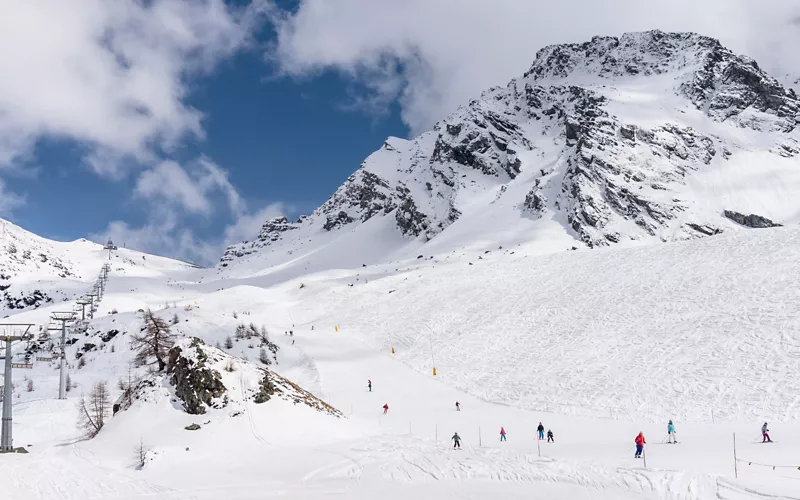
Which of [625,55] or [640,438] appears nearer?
[640,438]

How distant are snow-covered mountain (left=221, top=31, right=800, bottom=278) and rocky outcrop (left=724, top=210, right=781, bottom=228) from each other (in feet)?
0.87

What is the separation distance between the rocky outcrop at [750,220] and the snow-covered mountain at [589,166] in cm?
26

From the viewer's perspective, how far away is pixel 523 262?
71812 millimetres

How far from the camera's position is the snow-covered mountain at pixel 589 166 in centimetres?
10581

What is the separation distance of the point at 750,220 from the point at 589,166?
3164cm

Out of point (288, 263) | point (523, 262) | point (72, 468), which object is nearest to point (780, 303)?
point (523, 262)

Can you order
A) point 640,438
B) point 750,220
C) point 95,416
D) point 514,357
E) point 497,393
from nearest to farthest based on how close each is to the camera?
point 640,438
point 95,416
point 497,393
point 514,357
point 750,220

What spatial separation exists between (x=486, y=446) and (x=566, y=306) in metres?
28.2

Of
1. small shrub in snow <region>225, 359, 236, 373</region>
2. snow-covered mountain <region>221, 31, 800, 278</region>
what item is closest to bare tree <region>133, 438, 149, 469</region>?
small shrub in snow <region>225, 359, 236, 373</region>

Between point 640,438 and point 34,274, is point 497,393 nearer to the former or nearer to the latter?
point 640,438

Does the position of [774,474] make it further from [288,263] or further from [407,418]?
[288,263]

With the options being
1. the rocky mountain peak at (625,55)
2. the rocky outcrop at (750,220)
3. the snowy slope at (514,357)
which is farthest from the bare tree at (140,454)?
the rocky mountain peak at (625,55)

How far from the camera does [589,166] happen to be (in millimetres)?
113250

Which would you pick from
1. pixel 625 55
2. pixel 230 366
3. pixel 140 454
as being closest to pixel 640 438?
pixel 230 366
